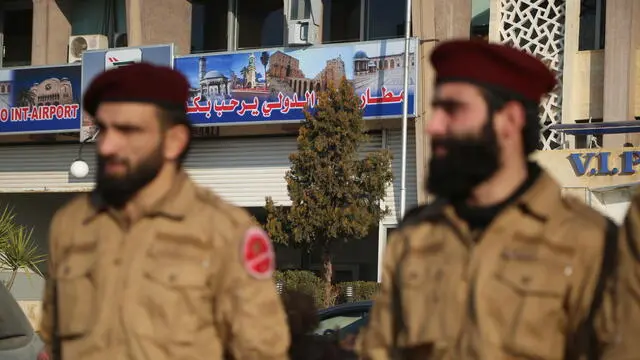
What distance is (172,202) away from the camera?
371cm

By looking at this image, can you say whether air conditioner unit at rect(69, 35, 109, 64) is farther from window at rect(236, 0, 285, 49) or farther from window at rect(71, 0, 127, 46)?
window at rect(236, 0, 285, 49)

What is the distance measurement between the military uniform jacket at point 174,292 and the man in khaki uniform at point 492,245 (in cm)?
42

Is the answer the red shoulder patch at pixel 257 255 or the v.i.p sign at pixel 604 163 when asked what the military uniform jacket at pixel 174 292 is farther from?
the v.i.p sign at pixel 604 163

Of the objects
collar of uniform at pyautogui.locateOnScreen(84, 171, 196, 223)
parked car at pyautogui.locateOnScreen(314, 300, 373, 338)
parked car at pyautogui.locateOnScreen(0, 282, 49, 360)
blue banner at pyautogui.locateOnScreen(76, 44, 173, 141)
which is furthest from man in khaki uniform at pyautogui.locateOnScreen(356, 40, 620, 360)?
blue banner at pyautogui.locateOnScreen(76, 44, 173, 141)

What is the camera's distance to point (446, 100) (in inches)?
130

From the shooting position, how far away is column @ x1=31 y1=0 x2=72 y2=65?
24953 millimetres

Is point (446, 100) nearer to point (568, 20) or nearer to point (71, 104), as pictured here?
point (568, 20)

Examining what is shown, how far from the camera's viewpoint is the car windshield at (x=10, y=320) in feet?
19.6

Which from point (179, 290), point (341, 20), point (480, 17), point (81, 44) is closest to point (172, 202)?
point (179, 290)

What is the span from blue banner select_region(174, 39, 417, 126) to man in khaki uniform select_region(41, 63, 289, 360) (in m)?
16.3

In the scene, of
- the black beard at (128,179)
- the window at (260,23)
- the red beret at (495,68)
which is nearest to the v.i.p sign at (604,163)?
the window at (260,23)

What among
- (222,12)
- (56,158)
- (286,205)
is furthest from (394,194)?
(56,158)

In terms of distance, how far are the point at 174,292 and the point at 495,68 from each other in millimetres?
1279

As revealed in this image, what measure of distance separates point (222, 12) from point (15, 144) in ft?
19.5
